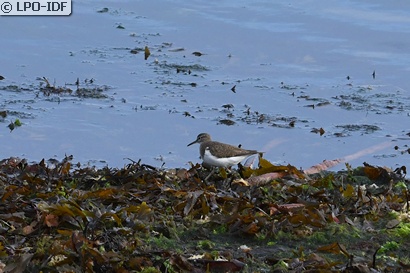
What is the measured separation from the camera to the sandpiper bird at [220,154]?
771cm

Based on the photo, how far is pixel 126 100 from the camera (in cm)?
1039

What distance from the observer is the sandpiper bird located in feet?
25.3

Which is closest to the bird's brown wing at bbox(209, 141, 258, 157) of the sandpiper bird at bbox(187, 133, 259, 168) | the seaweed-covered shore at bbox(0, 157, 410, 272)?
the sandpiper bird at bbox(187, 133, 259, 168)

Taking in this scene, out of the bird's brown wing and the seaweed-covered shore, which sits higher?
the seaweed-covered shore

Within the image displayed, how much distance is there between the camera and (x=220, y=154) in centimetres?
786

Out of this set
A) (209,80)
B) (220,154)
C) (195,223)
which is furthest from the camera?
(209,80)

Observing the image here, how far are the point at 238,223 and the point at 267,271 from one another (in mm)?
640

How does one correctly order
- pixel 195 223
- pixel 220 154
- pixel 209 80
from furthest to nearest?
pixel 209 80, pixel 220 154, pixel 195 223

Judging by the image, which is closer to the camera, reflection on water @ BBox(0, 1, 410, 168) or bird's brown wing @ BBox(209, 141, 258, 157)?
bird's brown wing @ BBox(209, 141, 258, 157)

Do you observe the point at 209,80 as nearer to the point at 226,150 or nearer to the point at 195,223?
the point at 226,150

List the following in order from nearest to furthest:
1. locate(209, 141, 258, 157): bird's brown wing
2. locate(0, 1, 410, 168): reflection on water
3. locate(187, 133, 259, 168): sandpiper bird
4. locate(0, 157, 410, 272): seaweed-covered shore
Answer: locate(0, 157, 410, 272): seaweed-covered shore
locate(187, 133, 259, 168): sandpiper bird
locate(209, 141, 258, 157): bird's brown wing
locate(0, 1, 410, 168): reflection on water

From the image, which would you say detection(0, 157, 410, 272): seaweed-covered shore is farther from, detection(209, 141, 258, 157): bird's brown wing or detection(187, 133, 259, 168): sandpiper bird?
detection(209, 141, 258, 157): bird's brown wing

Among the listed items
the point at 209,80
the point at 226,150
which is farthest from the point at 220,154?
the point at 209,80

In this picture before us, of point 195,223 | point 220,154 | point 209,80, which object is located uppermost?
point 195,223
